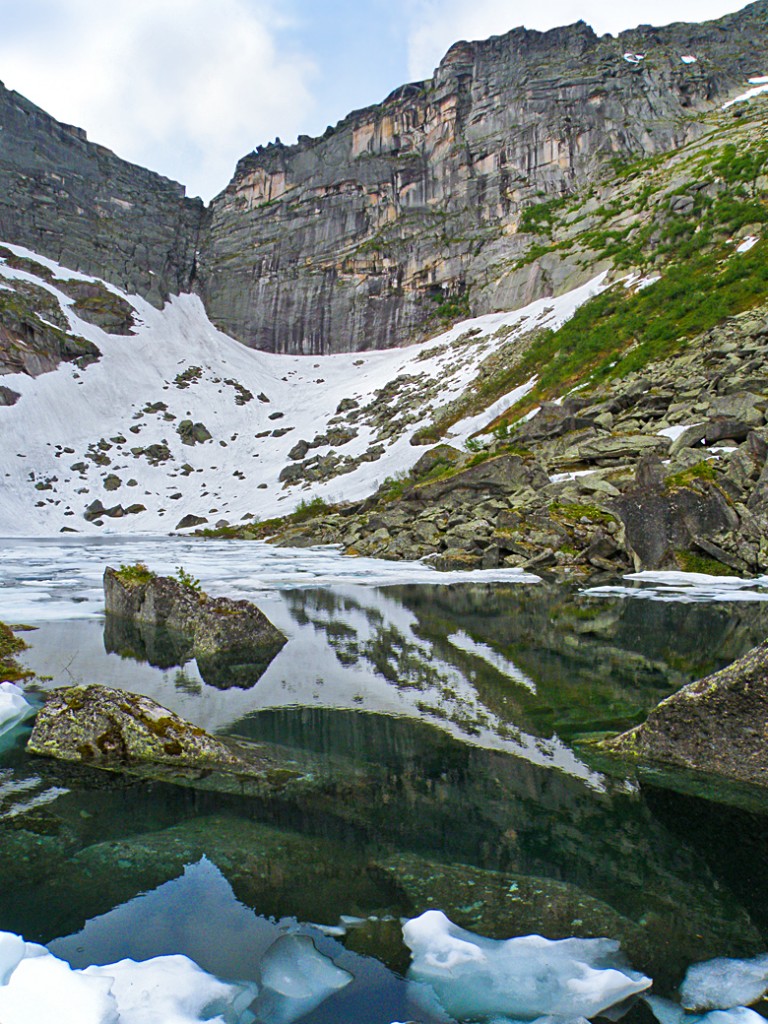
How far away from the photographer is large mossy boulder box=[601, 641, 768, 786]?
4.75 m

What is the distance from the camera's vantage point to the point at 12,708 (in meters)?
6.24

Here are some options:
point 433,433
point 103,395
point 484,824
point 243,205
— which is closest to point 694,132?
point 433,433

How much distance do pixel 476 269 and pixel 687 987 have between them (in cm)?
7079

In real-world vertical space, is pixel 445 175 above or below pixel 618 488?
above

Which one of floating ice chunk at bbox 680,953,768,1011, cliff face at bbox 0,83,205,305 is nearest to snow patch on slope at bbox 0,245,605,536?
cliff face at bbox 0,83,205,305

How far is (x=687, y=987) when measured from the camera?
271 cm

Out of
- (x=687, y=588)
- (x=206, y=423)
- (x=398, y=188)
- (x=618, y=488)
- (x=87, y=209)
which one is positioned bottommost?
(x=687, y=588)

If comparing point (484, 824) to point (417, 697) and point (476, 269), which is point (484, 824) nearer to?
point (417, 697)

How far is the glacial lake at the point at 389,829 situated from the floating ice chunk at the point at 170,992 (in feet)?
0.40

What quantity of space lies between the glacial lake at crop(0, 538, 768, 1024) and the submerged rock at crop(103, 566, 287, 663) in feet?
3.23

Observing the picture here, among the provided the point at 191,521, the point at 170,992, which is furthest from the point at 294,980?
the point at 191,521

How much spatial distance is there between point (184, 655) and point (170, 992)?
702 cm

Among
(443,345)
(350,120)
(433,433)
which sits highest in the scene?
(350,120)

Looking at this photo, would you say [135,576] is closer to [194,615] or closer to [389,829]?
[194,615]
